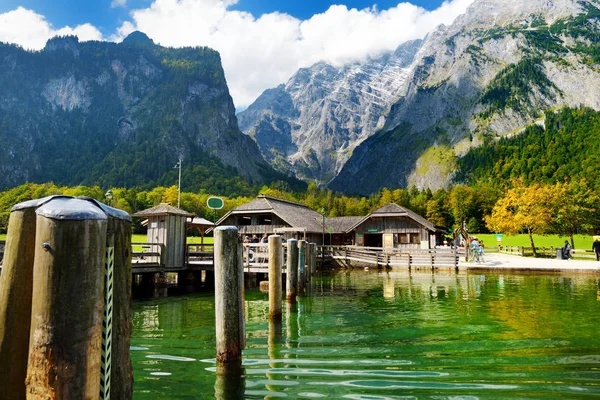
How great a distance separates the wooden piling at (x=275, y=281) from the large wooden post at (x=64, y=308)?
9827mm

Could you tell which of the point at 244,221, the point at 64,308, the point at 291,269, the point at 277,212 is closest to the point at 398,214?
the point at 277,212

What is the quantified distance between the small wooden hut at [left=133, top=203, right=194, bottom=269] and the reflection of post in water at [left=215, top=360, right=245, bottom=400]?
1455cm

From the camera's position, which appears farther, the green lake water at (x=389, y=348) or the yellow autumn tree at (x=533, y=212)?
the yellow autumn tree at (x=533, y=212)

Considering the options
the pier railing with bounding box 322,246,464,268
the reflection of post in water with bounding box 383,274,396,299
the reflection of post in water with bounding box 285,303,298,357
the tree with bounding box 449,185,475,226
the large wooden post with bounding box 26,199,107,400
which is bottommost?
the reflection of post in water with bounding box 285,303,298,357

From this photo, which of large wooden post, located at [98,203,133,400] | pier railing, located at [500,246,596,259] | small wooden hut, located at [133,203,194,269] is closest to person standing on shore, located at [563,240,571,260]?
pier railing, located at [500,246,596,259]

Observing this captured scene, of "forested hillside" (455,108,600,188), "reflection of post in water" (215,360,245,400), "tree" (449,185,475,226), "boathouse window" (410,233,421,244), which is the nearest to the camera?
"reflection of post in water" (215,360,245,400)

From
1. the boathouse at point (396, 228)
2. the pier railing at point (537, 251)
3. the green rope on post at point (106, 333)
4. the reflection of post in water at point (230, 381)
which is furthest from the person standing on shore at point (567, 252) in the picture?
the green rope on post at point (106, 333)

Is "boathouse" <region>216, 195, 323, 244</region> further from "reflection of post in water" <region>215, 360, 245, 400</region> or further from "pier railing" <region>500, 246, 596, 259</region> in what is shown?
"reflection of post in water" <region>215, 360, 245, 400</region>

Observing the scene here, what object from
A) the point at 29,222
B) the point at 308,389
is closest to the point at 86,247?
the point at 29,222

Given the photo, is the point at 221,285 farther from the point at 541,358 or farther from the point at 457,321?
the point at 457,321

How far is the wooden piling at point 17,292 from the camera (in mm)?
3699

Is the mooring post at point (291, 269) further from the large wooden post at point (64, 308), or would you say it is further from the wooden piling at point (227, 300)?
the large wooden post at point (64, 308)

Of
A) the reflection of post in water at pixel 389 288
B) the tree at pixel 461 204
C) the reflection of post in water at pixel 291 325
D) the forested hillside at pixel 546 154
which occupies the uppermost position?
the forested hillside at pixel 546 154

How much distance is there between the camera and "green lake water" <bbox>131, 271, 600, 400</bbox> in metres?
6.95
